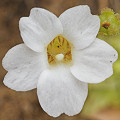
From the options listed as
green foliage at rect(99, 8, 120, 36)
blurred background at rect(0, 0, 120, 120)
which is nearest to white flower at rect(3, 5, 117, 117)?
green foliage at rect(99, 8, 120, 36)

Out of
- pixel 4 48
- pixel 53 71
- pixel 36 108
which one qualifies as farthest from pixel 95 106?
pixel 53 71

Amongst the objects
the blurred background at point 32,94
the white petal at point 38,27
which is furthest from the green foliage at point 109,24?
the blurred background at point 32,94

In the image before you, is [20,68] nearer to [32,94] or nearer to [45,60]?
[45,60]

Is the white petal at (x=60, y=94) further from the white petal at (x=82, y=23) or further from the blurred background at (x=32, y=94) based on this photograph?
the blurred background at (x=32, y=94)

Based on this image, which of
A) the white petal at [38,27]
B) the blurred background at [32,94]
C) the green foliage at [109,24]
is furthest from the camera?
the blurred background at [32,94]

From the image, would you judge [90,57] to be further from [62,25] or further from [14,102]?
[14,102]

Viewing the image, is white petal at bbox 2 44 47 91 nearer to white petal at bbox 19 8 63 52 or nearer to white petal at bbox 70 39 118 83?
white petal at bbox 19 8 63 52

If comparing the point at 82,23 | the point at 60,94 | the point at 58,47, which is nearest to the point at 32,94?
the point at 58,47
